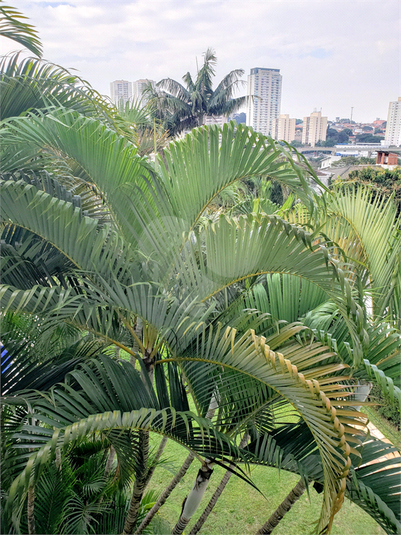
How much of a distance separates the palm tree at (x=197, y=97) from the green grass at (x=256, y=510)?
9876 millimetres

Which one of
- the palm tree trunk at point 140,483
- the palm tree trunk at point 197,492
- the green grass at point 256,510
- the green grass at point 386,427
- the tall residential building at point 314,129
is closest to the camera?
the palm tree trunk at point 140,483

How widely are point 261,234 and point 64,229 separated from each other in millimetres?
761

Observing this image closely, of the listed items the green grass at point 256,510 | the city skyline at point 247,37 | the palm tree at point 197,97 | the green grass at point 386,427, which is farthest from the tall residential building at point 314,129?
the green grass at point 256,510

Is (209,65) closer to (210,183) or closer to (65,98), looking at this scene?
(65,98)

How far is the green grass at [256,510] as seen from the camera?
10.2ft

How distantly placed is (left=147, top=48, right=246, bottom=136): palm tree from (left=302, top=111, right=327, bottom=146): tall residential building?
8.10 feet

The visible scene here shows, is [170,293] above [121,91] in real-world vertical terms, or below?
below

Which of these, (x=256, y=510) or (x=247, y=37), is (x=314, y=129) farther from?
(x=256, y=510)

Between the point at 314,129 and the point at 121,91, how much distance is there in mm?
8382

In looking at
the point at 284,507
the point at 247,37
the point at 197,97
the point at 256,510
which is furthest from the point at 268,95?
the point at 197,97

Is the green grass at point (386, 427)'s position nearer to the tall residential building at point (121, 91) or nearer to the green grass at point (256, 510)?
the green grass at point (256, 510)

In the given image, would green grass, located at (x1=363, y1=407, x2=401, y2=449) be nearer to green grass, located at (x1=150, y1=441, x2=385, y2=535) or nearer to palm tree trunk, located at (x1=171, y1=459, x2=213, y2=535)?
green grass, located at (x1=150, y1=441, x2=385, y2=535)

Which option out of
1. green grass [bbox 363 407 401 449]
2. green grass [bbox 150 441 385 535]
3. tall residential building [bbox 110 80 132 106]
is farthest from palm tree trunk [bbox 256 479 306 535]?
tall residential building [bbox 110 80 132 106]

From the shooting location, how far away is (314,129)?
12.1 meters
